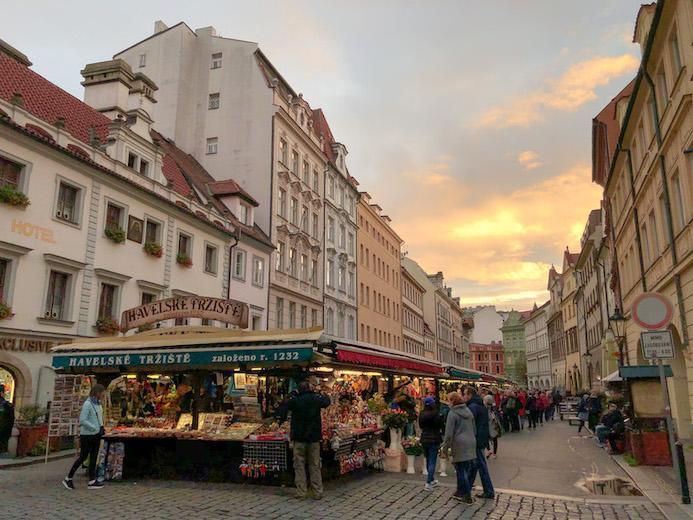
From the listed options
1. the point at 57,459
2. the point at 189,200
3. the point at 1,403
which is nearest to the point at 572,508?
the point at 57,459

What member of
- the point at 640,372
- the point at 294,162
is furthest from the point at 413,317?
the point at 640,372

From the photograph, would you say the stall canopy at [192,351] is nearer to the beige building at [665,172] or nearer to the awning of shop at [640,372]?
the awning of shop at [640,372]

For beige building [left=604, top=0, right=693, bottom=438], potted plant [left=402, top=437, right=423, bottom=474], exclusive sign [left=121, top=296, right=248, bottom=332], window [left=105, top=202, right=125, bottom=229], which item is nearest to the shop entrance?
exclusive sign [left=121, top=296, right=248, bottom=332]

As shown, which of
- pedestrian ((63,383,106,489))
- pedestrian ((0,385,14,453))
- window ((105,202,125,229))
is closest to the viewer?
pedestrian ((63,383,106,489))

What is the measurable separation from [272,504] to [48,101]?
19944 mm

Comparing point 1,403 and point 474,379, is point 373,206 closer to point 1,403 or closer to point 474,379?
point 474,379

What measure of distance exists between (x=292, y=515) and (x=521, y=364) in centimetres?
12515

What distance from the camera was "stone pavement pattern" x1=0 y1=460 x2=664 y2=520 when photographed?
8.56 metres

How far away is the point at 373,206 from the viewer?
56062 mm

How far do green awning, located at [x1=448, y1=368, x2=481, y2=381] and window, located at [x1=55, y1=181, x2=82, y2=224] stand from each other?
15.8m

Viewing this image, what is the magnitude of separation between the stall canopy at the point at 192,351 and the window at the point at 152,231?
34.7 feet

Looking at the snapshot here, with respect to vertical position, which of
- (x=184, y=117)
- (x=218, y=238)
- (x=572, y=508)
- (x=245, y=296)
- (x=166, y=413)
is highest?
(x=184, y=117)

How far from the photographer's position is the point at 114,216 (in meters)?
22.0

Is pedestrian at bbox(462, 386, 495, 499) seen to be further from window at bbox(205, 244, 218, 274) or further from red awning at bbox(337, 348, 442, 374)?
window at bbox(205, 244, 218, 274)
